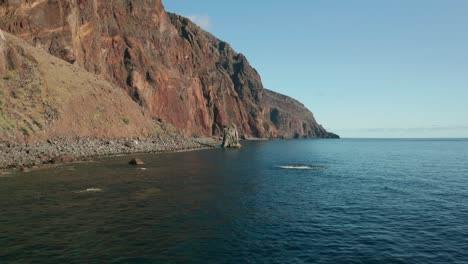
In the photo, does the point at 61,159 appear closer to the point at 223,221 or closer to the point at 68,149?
the point at 68,149

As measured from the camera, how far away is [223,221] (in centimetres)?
2617

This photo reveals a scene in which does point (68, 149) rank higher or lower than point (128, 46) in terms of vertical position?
lower

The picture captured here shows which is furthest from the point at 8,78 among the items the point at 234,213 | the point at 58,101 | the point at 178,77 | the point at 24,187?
the point at 178,77

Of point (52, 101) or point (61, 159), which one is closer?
point (61, 159)

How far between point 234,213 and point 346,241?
978 centimetres

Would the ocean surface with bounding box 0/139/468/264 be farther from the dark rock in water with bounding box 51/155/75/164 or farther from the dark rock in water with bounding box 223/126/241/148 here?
the dark rock in water with bounding box 223/126/241/148

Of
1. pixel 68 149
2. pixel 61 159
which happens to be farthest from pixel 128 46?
pixel 61 159

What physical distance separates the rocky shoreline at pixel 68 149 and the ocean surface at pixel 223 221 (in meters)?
10.7

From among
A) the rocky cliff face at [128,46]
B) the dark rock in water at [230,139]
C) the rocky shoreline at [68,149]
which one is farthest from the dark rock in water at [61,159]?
the dark rock in water at [230,139]

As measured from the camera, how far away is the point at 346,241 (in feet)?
72.0

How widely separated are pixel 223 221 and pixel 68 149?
5391cm

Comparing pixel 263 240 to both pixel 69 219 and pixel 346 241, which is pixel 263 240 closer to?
pixel 346 241

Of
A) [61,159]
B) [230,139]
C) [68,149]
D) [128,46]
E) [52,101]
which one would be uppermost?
[128,46]

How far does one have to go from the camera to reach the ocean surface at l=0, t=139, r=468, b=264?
19.2 metres
